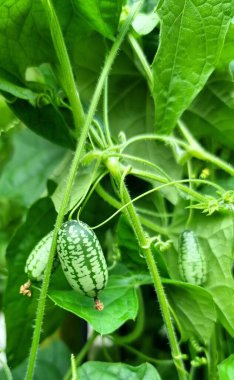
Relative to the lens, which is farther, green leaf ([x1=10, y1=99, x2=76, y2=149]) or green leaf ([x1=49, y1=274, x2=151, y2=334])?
green leaf ([x1=10, y1=99, x2=76, y2=149])

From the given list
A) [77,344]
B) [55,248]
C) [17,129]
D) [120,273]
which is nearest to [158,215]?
[120,273]

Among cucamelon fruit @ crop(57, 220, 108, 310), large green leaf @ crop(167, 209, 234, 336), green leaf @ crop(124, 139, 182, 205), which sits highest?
green leaf @ crop(124, 139, 182, 205)

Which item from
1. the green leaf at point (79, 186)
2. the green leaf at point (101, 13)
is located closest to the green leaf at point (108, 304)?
the green leaf at point (79, 186)

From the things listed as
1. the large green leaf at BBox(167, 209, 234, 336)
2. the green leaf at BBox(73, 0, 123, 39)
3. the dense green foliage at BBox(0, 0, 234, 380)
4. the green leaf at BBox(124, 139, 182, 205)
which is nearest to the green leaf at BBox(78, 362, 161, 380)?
the dense green foliage at BBox(0, 0, 234, 380)

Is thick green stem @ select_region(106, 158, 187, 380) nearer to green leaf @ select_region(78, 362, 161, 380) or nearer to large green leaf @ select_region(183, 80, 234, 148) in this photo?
green leaf @ select_region(78, 362, 161, 380)

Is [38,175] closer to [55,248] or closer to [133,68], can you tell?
[133,68]
